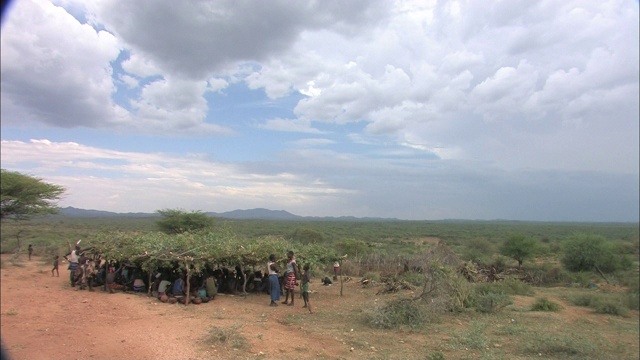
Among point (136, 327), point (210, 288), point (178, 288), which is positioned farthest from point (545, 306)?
point (136, 327)

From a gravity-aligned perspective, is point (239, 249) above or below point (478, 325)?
above

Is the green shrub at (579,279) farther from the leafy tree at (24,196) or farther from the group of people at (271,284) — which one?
the leafy tree at (24,196)

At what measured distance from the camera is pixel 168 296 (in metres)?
13.9

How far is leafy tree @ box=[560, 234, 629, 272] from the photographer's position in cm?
2164

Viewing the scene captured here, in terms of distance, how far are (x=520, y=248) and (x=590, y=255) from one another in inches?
189

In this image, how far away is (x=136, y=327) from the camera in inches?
383

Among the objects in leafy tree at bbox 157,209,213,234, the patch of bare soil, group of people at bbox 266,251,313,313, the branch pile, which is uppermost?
leafy tree at bbox 157,209,213,234

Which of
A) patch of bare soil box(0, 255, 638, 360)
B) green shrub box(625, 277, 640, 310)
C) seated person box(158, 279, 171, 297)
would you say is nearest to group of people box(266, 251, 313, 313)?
patch of bare soil box(0, 255, 638, 360)

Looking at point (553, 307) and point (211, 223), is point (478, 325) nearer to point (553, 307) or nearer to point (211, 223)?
point (553, 307)

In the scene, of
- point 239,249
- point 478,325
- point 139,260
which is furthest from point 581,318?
point 139,260

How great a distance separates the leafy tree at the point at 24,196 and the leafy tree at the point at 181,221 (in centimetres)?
676

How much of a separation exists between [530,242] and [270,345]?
22990 mm

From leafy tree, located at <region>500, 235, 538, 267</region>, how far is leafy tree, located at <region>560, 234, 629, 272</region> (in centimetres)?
334

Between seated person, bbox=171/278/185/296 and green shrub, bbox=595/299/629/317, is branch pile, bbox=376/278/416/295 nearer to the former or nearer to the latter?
green shrub, bbox=595/299/629/317
